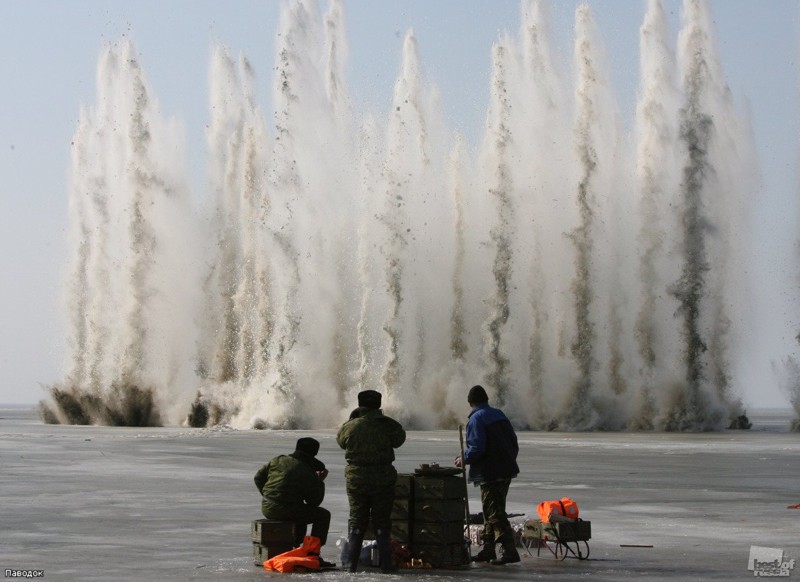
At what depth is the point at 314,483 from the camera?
1411 cm

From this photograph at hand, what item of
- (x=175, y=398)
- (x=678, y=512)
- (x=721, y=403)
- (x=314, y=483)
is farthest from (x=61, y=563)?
(x=175, y=398)

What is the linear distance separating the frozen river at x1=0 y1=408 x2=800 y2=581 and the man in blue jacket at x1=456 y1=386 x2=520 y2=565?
386mm

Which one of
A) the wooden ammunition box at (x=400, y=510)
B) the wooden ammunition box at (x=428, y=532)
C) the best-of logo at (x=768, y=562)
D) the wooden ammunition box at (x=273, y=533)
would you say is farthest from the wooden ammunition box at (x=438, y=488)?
the best-of logo at (x=768, y=562)

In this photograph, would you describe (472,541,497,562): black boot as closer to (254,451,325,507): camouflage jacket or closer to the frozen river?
the frozen river

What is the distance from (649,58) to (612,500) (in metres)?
46.2

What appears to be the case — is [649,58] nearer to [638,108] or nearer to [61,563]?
[638,108]

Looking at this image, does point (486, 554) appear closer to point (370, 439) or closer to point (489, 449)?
point (489, 449)

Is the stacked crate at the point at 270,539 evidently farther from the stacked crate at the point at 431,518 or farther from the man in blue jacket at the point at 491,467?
the man in blue jacket at the point at 491,467

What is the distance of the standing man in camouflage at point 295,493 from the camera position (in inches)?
549

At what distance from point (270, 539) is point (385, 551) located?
113cm

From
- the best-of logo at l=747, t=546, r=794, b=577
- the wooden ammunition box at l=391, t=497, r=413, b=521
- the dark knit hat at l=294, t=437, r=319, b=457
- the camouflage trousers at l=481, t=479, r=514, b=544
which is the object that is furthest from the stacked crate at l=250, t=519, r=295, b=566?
the best-of logo at l=747, t=546, r=794, b=577

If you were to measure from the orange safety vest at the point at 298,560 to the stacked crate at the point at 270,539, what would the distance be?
0.43 feet

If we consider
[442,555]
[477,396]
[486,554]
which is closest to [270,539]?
[442,555]

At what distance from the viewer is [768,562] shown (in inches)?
531
